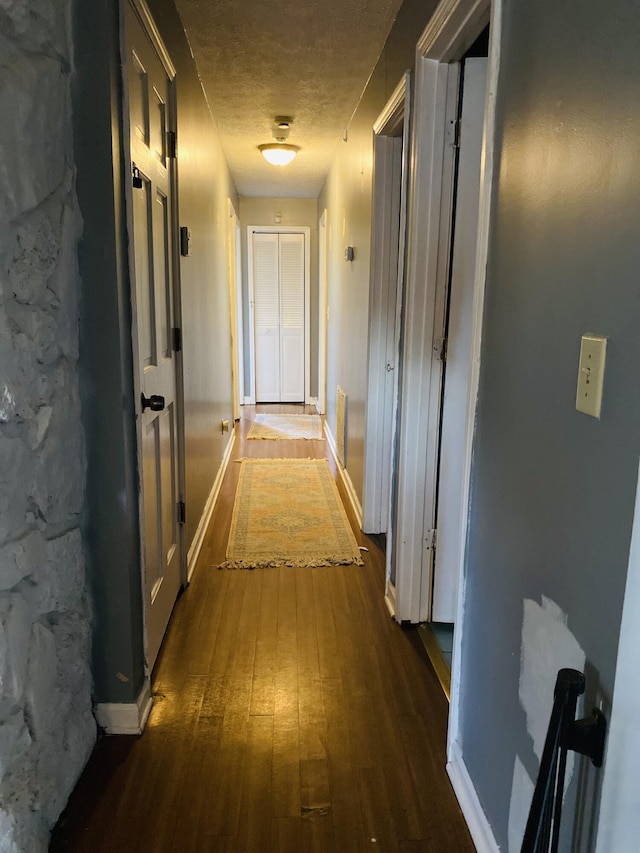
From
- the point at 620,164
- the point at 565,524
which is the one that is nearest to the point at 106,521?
the point at 565,524

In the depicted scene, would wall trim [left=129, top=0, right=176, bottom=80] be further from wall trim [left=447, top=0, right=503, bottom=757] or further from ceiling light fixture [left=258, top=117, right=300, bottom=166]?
ceiling light fixture [left=258, top=117, right=300, bottom=166]

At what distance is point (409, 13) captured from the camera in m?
2.20

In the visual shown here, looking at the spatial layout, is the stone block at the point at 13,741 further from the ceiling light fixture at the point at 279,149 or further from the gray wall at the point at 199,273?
the ceiling light fixture at the point at 279,149

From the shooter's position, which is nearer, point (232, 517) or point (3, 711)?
point (3, 711)

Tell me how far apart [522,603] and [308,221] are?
636cm

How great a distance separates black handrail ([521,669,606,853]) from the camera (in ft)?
2.78

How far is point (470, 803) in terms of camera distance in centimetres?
147

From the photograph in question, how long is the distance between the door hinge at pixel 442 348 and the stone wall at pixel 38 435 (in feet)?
4.08

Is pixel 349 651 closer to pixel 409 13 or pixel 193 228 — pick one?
pixel 193 228

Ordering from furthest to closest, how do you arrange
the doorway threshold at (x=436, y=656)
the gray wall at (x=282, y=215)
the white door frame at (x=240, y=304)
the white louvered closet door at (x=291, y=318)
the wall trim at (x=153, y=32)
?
the white louvered closet door at (x=291, y=318) → the gray wall at (x=282, y=215) → the white door frame at (x=240, y=304) → the doorway threshold at (x=436, y=656) → the wall trim at (x=153, y=32)

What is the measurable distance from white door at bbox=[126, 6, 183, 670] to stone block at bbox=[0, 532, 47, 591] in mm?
458

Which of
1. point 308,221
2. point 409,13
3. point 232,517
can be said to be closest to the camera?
point 409,13

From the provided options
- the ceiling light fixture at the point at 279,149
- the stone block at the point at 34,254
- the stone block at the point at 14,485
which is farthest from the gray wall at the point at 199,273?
the stone block at the point at 14,485

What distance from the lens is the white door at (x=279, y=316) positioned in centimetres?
693
